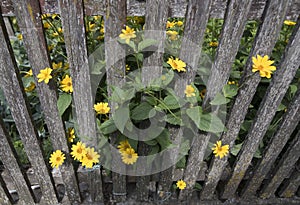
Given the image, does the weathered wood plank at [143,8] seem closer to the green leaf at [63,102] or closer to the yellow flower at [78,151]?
the green leaf at [63,102]

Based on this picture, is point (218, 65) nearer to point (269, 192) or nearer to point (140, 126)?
point (140, 126)

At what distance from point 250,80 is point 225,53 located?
19 cm

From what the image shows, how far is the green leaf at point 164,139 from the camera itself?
136 centimetres

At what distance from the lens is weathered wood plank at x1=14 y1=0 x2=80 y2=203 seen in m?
0.99

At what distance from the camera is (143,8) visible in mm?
1029

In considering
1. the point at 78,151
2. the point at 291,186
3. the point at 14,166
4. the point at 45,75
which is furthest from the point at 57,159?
the point at 291,186

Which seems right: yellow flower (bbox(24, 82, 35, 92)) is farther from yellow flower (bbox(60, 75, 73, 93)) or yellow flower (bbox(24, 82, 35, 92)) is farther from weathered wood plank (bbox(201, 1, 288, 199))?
weathered wood plank (bbox(201, 1, 288, 199))

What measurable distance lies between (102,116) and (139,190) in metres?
0.57

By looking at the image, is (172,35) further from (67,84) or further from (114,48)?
(67,84)

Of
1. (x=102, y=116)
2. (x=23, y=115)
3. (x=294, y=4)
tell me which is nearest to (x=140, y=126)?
(x=102, y=116)

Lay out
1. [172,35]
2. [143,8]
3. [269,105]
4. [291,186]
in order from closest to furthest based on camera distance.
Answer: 1. [143,8]
2. [172,35]
3. [269,105]
4. [291,186]

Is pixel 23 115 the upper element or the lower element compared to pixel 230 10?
lower

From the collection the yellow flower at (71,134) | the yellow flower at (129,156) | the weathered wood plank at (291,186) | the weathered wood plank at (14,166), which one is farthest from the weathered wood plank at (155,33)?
the weathered wood plank at (291,186)

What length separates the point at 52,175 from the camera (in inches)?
64.3
